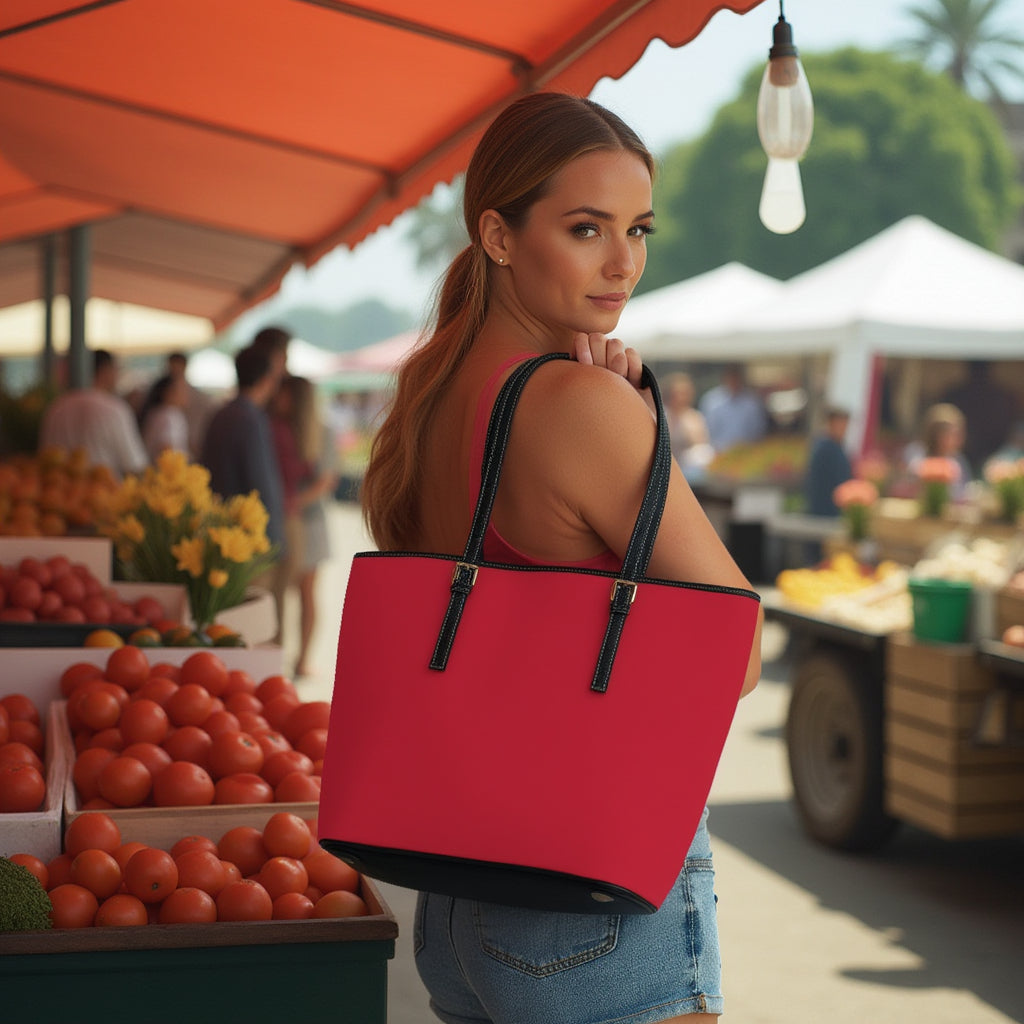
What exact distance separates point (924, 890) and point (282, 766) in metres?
3.33

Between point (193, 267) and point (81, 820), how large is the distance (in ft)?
31.9

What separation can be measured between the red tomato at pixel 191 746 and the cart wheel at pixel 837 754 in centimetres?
336

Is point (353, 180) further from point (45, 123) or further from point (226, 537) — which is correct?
point (226, 537)

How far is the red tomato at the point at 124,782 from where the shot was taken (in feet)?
8.48

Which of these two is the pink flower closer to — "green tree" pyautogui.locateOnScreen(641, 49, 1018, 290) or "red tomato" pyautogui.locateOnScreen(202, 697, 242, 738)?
"red tomato" pyautogui.locateOnScreen(202, 697, 242, 738)

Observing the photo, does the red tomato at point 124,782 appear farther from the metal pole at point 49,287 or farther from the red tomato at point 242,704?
the metal pole at point 49,287

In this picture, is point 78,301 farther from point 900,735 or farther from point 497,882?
point 497,882

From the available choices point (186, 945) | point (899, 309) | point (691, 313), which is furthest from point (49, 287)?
point (186, 945)

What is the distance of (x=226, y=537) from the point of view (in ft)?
13.4

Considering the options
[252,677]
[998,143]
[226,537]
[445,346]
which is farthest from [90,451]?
[998,143]

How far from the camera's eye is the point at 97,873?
217 cm

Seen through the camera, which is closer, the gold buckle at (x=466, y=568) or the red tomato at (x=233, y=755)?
the gold buckle at (x=466, y=568)

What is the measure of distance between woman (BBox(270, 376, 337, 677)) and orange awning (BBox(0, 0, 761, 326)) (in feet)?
3.04

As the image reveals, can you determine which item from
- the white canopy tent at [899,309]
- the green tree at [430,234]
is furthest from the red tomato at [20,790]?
the green tree at [430,234]
